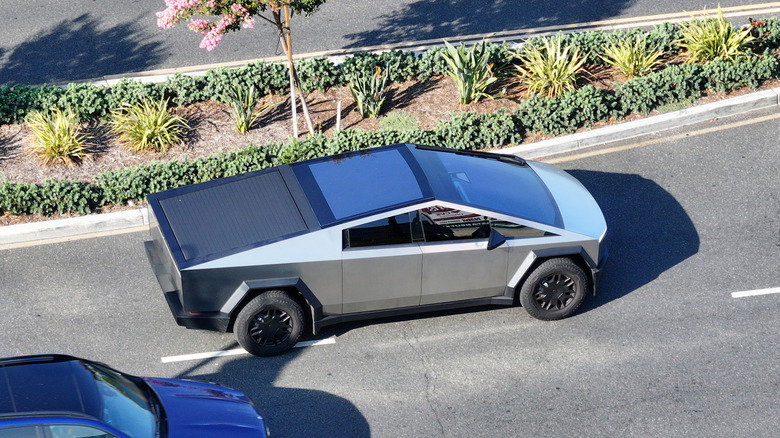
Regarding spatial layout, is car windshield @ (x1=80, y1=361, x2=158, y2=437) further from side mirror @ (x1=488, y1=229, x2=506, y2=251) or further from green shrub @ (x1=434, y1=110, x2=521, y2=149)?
green shrub @ (x1=434, y1=110, x2=521, y2=149)

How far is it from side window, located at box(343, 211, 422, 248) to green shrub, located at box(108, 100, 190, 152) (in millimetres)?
4493

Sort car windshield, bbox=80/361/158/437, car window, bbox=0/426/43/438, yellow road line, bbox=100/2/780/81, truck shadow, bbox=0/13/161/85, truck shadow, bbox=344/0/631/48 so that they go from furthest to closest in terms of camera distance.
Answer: truck shadow, bbox=344/0/631/48
yellow road line, bbox=100/2/780/81
truck shadow, bbox=0/13/161/85
car windshield, bbox=80/361/158/437
car window, bbox=0/426/43/438

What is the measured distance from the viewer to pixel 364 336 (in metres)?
9.20

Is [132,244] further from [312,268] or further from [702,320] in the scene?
[702,320]

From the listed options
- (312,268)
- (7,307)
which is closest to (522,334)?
(312,268)

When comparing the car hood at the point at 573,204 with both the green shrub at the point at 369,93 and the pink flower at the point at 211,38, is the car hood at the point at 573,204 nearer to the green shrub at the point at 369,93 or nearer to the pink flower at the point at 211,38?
the green shrub at the point at 369,93

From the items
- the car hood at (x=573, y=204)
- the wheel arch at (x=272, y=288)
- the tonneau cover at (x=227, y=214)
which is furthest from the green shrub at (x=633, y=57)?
the wheel arch at (x=272, y=288)

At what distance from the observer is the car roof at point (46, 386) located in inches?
245

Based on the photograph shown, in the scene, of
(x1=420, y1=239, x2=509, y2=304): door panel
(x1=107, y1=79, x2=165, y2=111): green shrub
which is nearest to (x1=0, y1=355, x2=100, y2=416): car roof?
(x1=420, y1=239, x2=509, y2=304): door panel

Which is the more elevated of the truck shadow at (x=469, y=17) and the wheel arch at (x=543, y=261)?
the truck shadow at (x=469, y=17)

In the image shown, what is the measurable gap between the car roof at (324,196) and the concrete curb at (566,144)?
2.01m

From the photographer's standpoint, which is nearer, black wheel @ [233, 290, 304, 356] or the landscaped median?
black wheel @ [233, 290, 304, 356]

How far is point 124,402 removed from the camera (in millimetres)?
6684

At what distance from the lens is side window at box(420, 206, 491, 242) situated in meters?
8.75
